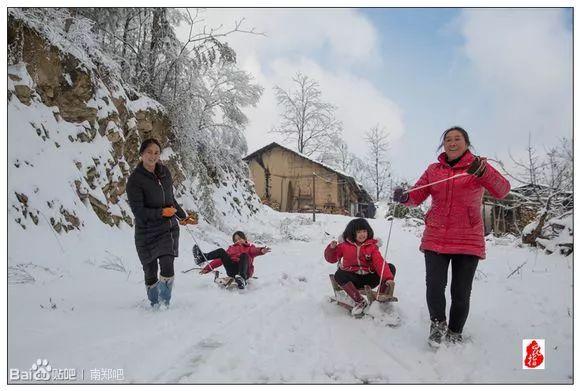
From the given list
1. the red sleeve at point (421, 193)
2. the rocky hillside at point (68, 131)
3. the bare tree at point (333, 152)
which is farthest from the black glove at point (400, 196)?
the bare tree at point (333, 152)

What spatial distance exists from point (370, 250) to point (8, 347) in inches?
120

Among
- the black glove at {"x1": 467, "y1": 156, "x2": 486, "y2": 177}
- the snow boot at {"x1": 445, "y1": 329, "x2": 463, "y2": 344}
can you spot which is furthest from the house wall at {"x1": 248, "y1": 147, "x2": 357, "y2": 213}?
the black glove at {"x1": 467, "y1": 156, "x2": 486, "y2": 177}

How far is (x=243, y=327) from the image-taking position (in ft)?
10.4

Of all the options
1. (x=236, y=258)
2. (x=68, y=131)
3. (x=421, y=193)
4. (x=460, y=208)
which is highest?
(x=68, y=131)

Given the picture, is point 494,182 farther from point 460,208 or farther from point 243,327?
point 243,327

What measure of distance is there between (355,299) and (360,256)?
19.3 inches

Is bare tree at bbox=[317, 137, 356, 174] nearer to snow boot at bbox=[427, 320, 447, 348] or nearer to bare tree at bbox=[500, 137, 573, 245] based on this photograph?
bare tree at bbox=[500, 137, 573, 245]

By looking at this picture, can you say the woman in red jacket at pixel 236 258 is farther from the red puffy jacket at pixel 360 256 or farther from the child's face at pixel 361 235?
the child's face at pixel 361 235

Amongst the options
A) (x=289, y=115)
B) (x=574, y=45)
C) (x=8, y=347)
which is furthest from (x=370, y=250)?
(x=289, y=115)

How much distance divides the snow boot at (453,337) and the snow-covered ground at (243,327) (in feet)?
0.23

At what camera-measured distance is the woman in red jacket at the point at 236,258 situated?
4898mm

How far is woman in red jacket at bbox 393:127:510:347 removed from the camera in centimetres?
284

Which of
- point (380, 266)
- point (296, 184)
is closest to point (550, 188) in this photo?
point (380, 266)

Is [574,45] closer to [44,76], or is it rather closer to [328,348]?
[328,348]
